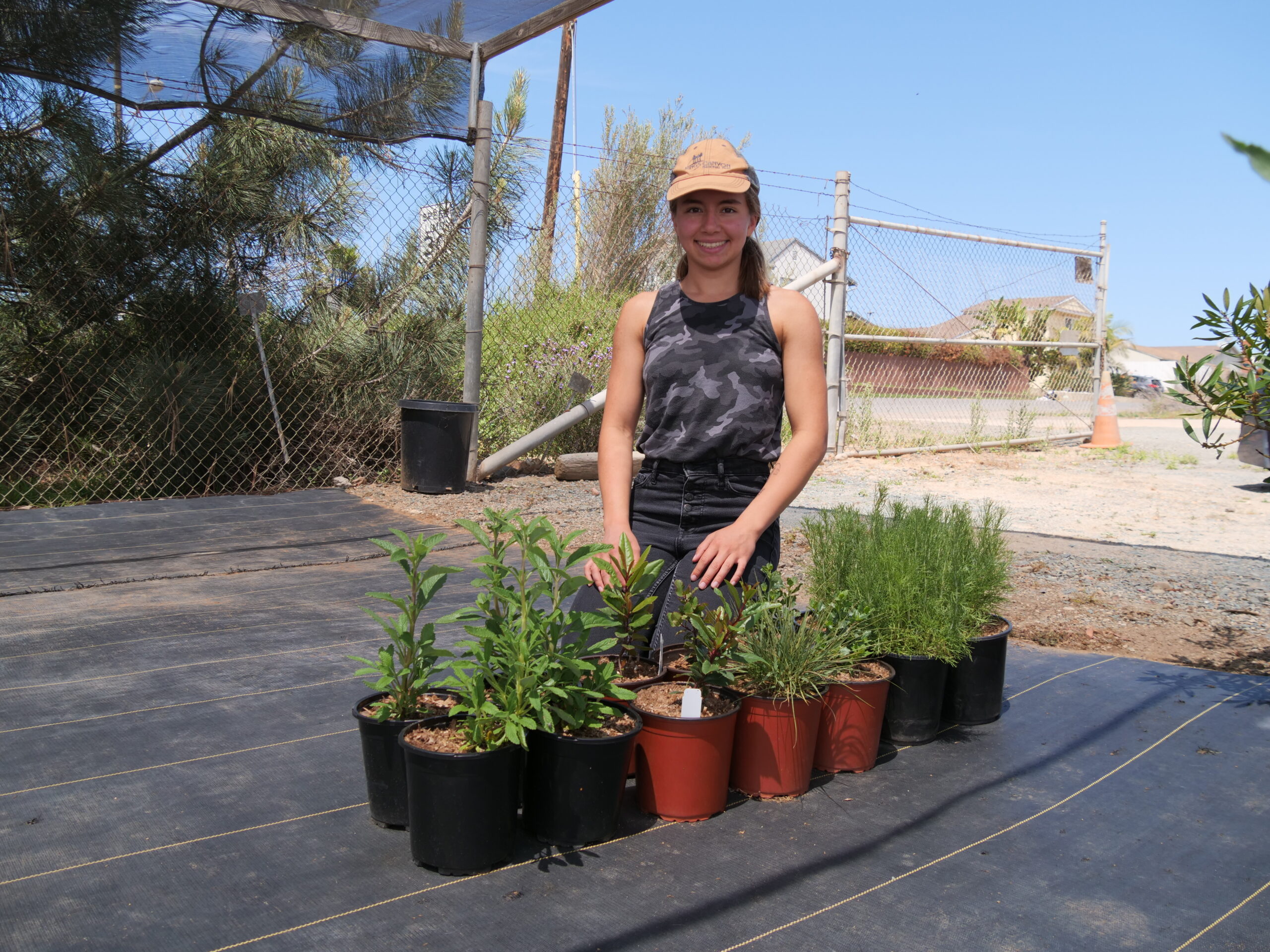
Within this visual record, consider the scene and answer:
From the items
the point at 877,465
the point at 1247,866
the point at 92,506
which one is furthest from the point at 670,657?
the point at 877,465

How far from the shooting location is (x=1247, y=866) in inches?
77.6

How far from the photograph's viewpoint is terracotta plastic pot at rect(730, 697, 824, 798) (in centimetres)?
222

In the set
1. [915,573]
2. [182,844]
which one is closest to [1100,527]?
[915,573]

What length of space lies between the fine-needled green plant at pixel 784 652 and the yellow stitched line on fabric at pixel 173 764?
1127 millimetres

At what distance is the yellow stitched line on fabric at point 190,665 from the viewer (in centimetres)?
281

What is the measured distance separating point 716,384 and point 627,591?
0.57 m

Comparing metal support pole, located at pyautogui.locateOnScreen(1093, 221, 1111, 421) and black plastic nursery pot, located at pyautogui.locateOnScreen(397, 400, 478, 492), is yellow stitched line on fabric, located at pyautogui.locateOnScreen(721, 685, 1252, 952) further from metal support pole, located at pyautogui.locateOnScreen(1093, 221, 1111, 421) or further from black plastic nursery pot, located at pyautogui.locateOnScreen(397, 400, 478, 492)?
metal support pole, located at pyautogui.locateOnScreen(1093, 221, 1111, 421)

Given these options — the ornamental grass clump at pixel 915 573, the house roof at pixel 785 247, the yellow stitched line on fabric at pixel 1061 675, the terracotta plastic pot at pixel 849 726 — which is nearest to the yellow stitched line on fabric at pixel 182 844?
the terracotta plastic pot at pixel 849 726

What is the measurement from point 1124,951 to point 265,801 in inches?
69.6

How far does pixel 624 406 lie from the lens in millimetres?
2520

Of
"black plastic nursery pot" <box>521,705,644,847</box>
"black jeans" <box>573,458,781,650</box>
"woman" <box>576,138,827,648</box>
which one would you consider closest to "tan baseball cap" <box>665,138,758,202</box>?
"woman" <box>576,138,827,648</box>

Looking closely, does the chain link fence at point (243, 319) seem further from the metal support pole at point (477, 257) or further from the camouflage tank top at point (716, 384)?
the camouflage tank top at point (716, 384)

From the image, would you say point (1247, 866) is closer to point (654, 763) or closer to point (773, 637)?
point (773, 637)

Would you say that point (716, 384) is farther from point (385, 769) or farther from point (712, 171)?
point (385, 769)
